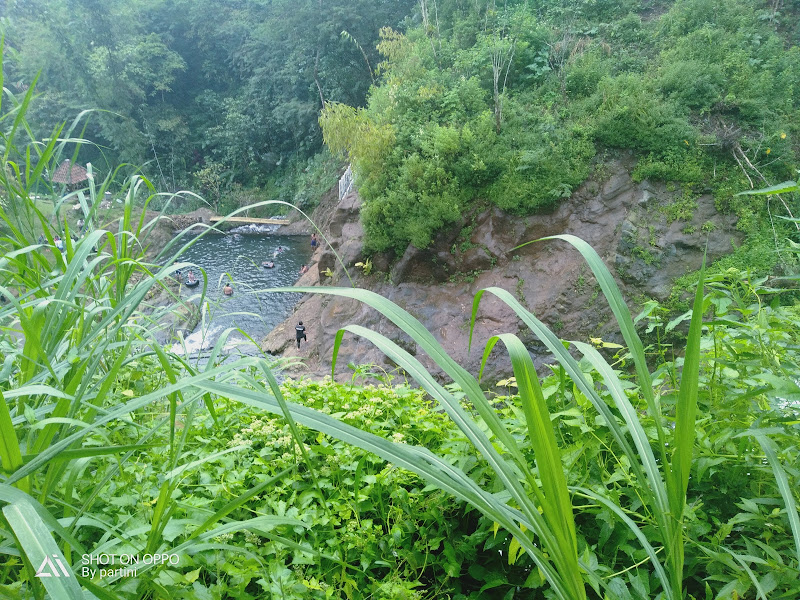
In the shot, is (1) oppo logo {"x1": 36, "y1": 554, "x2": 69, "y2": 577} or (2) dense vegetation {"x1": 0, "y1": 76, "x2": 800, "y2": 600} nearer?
(1) oppo logo {"x1": 36, "y1": 554, "x2": 69, "y2": 577}

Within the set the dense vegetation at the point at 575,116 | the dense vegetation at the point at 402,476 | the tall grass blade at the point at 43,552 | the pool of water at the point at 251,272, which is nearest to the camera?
the tall grass blade at the point at 43,552

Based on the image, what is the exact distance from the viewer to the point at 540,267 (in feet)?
19.6

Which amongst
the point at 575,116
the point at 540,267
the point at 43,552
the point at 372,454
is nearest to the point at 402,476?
the point at 372,454

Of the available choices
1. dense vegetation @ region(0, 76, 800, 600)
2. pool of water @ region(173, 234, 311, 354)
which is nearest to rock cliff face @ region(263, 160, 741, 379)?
pool of water @ region(173, 234, 311, 354)

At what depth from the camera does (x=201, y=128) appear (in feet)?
56.8

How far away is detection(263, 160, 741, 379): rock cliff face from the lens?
17.9 ft

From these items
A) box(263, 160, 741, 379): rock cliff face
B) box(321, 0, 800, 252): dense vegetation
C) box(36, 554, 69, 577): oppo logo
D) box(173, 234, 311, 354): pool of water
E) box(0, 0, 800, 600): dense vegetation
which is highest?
box(36, 554, 69, 577): oppo logo

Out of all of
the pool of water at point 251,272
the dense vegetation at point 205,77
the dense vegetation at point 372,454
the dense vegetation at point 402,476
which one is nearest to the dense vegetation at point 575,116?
the pool of water at point 251,272

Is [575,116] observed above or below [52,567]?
below

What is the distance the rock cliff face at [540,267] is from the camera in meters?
5.47

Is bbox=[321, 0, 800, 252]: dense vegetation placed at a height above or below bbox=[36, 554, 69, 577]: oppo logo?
below

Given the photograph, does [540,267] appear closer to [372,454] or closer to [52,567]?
[372,454]

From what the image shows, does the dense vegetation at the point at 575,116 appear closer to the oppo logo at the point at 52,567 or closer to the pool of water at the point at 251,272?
the pool of water at the point at 251,272

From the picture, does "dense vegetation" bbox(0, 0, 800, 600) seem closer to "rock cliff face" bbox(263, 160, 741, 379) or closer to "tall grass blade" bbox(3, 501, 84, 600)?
"tall grass blade" bbox(3, 501, 84, 600)
